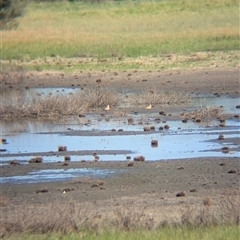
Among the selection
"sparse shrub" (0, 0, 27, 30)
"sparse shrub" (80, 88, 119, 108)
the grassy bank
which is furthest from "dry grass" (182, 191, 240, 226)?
the grassy bank

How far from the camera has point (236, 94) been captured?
89.5ft

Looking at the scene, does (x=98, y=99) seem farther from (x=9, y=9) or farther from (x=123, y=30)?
(x=123, y=30)

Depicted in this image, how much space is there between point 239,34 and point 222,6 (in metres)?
7.65

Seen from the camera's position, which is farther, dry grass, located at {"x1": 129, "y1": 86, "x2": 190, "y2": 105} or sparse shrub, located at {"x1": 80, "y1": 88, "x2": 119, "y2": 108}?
dry grass, located at {"x1": 129, "y1": 86, "x2": 190, "y2": 105}

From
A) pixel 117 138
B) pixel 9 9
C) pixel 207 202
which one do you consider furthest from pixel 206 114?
pixel 9 9

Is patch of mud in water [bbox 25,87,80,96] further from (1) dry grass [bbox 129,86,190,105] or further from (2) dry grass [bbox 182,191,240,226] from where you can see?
(2) dry grass [bbox 182,191,240,226]

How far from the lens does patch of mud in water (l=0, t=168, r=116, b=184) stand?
14.9 m

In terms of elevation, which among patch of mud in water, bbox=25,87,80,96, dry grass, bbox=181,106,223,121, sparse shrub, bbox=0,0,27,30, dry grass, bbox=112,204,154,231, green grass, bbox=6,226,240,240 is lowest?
green grass, bbox=6,226,240,240

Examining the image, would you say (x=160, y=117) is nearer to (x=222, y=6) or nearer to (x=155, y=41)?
(x=155, y=41)

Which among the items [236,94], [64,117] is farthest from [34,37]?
[64,117]

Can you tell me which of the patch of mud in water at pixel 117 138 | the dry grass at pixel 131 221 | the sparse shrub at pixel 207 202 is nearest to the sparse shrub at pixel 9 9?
the patch of mud in water at pixel 117 138

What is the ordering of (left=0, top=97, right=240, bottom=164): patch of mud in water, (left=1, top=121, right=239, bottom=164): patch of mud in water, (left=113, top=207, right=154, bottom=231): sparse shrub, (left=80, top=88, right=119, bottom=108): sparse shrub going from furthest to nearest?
(left=80, top=88, right=119, bottom=108): sparse shrub
(left=0, top=97, right=240, bottom=164): patch of mud in water
(left=1, top=121, right=239, bottom=164): patch of mud in water
(left=113, top=207, right=154, bottom=231): sparse shrub

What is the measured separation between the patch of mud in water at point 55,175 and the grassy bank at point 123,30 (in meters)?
23.6

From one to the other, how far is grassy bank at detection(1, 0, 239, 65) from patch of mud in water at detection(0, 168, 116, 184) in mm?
23612
